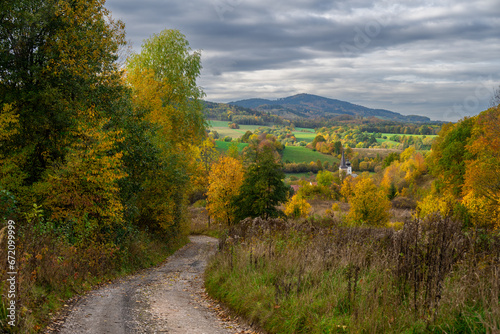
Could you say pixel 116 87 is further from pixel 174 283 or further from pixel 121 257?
pixel 174 283

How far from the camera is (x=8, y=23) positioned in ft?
45.8

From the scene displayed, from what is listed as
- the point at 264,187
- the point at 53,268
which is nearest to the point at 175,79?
the point at 264,187

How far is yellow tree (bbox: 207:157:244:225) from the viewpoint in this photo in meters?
40.3

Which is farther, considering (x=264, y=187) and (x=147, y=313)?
(x=264, y=187)

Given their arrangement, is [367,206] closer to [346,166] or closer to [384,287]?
[384,287]

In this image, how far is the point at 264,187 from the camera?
2930cm

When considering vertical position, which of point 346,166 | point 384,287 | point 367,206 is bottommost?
point 346,166

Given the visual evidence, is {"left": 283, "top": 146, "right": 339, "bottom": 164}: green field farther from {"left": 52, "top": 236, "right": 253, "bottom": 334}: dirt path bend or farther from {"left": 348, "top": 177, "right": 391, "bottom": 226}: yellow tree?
{"left": 52, "top": 236, "right": 253, "bottom": 334}: dirt path bend

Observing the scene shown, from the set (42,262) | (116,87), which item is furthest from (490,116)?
(42,262)

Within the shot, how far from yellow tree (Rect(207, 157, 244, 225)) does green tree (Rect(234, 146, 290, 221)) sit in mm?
9323

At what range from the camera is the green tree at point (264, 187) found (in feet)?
97.3

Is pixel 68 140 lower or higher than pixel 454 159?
higher

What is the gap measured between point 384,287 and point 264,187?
74.6 feet

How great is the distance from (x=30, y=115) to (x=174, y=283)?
8.59 meters
